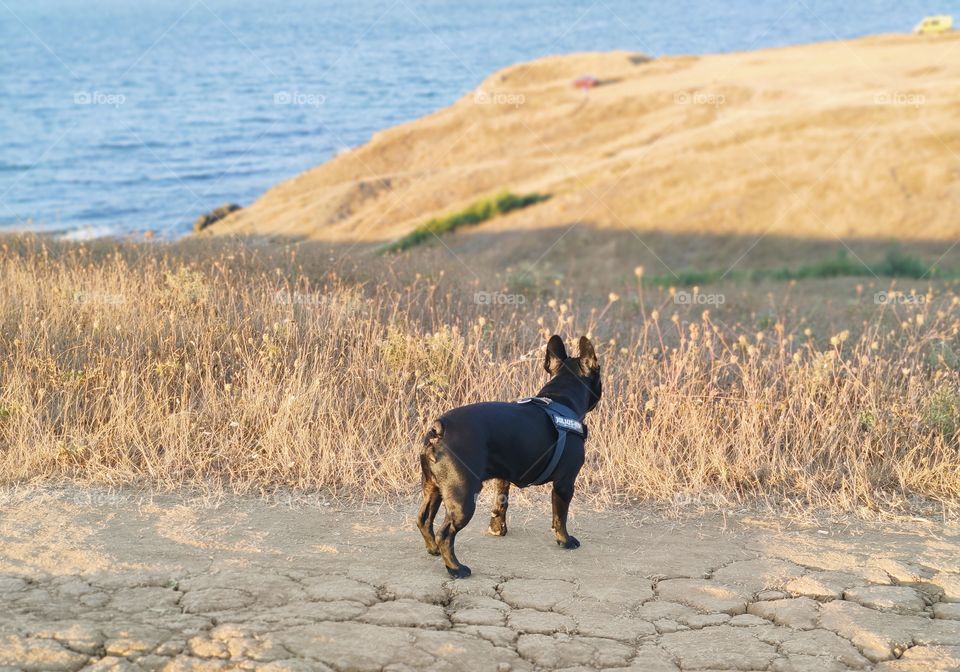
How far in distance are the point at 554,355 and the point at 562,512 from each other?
32.5 inches

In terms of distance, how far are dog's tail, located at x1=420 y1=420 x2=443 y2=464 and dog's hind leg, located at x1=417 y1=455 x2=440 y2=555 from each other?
Result: 2 cm

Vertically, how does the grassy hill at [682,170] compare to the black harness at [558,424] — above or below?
above

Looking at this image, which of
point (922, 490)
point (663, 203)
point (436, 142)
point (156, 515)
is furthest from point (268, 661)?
point (436, 142)

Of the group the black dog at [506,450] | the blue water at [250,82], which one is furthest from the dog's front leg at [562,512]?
the blue water at [250,82]

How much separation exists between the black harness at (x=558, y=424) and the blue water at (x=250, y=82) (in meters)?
8.16

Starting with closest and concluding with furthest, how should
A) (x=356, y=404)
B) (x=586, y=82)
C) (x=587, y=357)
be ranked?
(x=587, y=357) < (x=356, y=404) < (x=586, y=82)

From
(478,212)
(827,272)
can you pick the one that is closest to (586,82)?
(478,212)

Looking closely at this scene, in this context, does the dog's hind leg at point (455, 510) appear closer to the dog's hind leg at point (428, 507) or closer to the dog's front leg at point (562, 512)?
the dog's hind leg at point (428, 507)

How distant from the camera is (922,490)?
6445 millimetres

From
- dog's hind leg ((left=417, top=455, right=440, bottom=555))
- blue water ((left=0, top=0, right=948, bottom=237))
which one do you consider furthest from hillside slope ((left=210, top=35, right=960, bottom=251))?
dog's hind leg ((left=417, top=455, right=440, bottom=555))

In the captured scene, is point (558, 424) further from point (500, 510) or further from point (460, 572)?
point (460, 572)

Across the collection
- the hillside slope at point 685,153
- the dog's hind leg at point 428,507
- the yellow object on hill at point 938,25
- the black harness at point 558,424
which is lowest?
the dog's hind leg at point 428,507

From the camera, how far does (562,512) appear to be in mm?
5262

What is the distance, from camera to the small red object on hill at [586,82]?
32.2 meters
